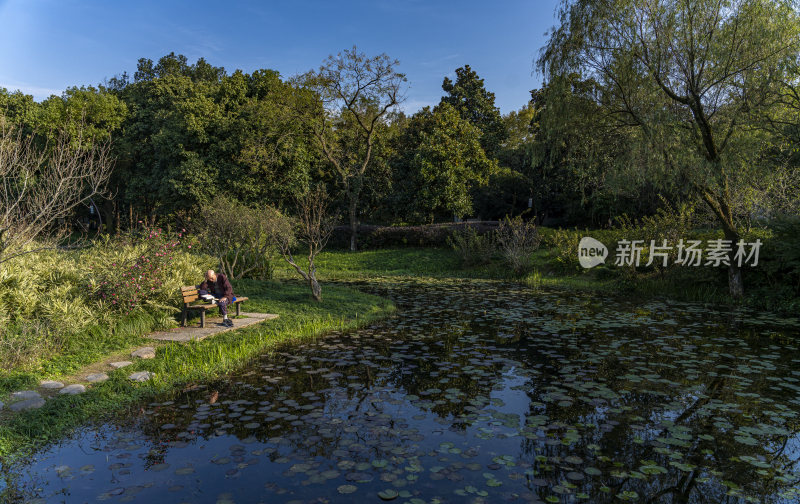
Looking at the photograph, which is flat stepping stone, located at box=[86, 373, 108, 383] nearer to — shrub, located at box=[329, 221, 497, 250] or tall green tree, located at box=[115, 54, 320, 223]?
shrub, located at box=[329, 221, 497, 250]

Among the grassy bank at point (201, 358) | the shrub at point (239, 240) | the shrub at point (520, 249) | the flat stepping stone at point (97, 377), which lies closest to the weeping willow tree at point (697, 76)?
the shrub at point (520, 249)

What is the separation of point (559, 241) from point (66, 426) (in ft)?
60.5

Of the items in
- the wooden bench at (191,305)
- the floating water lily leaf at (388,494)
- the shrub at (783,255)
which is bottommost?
the floating water lily leaf at (388,494)

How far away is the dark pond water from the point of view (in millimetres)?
3973

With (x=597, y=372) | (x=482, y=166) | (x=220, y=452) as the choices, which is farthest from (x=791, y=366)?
(x=482, y=166)

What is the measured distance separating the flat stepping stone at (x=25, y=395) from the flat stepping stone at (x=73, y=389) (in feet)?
0.78

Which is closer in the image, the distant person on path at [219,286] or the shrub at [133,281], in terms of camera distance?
the shrub at [133,281]

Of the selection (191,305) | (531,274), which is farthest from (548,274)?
(191,305)

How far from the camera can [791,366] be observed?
7539 mm

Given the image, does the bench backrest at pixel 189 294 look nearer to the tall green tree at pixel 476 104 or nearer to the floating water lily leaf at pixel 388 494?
the floating water lily leaf at pixel 388 494

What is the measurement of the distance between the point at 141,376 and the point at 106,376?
0.45 meters

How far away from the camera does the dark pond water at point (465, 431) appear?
397 cm

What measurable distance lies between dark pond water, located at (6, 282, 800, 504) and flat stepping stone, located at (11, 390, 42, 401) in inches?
49.1

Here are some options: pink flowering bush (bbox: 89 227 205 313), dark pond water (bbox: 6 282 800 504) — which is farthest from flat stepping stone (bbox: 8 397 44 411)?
pink flowering bush (bbox: 89 227 205 313)
